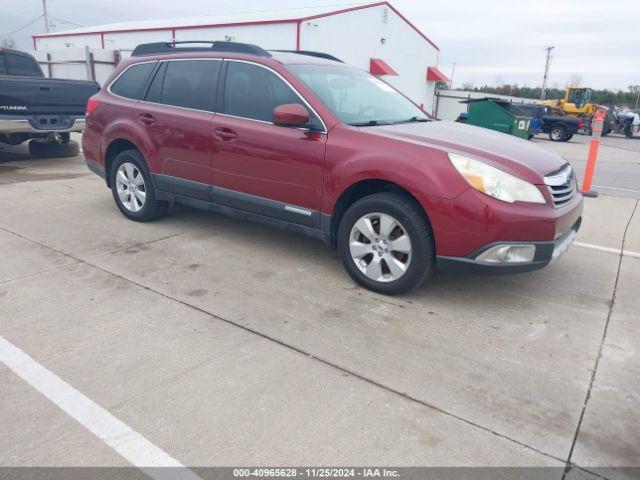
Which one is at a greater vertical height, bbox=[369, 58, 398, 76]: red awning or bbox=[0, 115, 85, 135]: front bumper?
bbox=[369, 58, 398, 76]: red awning

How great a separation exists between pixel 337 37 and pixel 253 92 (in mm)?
19814

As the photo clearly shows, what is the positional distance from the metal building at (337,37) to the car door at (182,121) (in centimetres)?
1612

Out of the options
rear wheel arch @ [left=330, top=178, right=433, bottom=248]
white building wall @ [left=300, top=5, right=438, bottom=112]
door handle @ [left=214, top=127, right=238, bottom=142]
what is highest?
white building wall @ [left=300, top=5, right=438, bottom=112]

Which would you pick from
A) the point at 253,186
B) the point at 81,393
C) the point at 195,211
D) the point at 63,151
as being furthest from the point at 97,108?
the point at 63,151

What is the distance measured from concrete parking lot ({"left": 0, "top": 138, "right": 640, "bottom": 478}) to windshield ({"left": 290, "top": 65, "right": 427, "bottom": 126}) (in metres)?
1.33

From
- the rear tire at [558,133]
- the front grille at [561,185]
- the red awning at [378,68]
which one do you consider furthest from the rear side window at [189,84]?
the rear tire at [558,133]

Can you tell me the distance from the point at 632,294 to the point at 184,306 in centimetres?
357

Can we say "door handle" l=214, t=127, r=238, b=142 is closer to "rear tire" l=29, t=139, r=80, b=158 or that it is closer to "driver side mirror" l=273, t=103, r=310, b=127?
"driver side mirror" l=273, t=103, r=310, b=127

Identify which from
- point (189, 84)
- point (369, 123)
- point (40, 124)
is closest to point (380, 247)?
point (369, 123)

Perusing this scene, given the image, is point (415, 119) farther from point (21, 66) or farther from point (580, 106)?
point (580, 106)

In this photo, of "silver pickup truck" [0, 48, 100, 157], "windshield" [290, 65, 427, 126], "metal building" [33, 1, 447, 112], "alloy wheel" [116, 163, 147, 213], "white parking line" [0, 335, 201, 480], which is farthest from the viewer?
"metal building" [33, 1, 447, 112]

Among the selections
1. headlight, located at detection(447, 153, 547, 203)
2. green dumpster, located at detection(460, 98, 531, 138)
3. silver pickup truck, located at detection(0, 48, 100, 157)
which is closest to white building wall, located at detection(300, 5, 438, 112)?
green dumpster, located at detection(460, 98, 531, 138)

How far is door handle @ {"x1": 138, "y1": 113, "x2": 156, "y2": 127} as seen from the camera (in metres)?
5.22

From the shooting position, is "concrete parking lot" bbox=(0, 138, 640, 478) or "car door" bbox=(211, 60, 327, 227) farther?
"car door" bbox=(211, 60, 327, 227)
